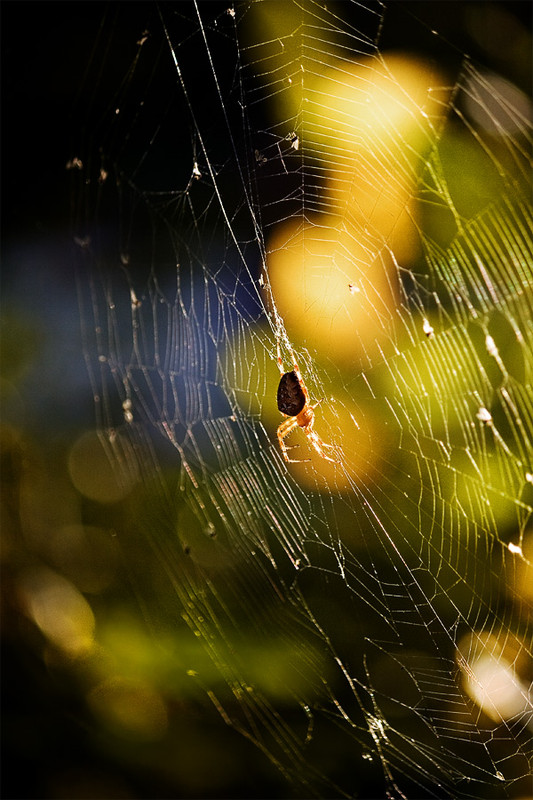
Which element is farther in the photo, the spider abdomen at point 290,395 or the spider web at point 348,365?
the spider abdomen at point 290,395

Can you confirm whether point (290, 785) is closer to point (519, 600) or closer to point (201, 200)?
point (519, 600)

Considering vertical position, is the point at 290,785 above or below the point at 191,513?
below

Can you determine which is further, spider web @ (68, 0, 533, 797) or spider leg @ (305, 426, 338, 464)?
spider leg @ (305, 426, 338, 464)

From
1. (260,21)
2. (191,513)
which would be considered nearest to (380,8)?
(260,21)

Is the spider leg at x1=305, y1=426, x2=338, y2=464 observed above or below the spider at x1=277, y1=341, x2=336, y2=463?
below

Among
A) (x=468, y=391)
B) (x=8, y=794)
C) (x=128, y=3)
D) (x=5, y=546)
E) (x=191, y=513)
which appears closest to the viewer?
(x=468, y=391)

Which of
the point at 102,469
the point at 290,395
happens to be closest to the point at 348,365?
the point at 290,395
